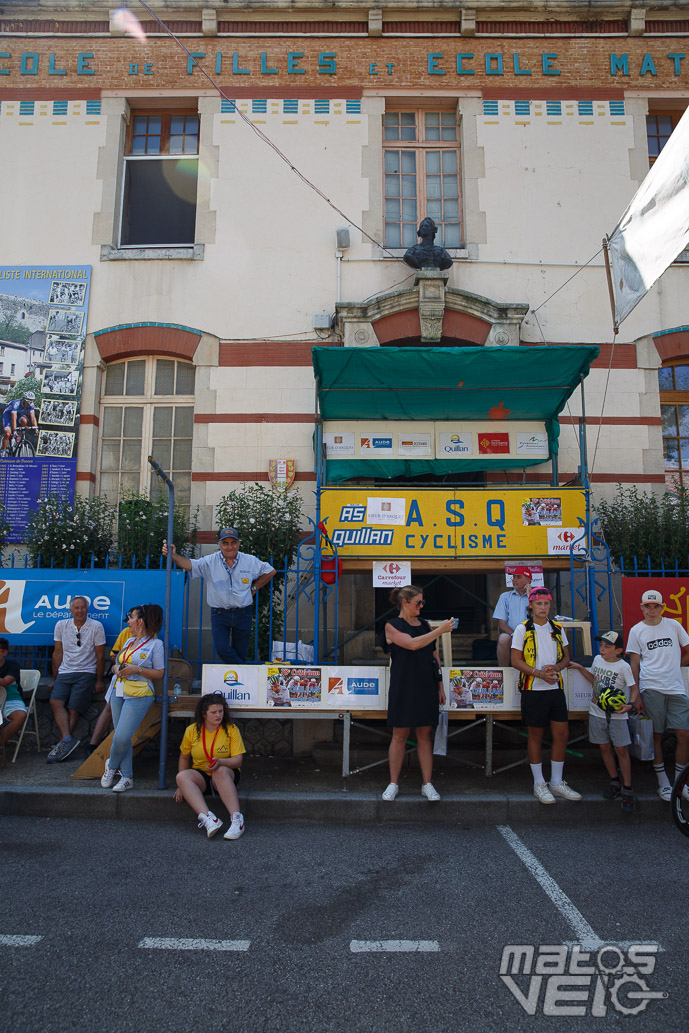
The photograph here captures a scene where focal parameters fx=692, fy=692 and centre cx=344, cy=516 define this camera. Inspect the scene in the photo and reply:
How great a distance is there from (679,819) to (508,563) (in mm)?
3071

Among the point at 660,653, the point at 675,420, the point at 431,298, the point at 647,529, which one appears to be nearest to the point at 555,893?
the point at 660,653

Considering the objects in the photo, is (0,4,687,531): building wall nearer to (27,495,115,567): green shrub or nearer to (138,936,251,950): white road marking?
(27,495,115,567): green shrub

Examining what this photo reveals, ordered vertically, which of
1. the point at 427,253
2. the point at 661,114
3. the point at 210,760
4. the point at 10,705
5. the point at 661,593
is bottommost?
the point at 210,760

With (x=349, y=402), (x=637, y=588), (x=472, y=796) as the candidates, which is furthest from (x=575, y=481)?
(x=472, y=796)

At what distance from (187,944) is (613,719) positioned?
154 inches

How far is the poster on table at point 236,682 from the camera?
6.29 m

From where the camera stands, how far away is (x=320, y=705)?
6.31 metres

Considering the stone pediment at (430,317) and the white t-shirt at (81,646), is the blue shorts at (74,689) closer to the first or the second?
the white t-shirt at (81,646)

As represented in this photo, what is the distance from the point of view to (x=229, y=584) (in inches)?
275

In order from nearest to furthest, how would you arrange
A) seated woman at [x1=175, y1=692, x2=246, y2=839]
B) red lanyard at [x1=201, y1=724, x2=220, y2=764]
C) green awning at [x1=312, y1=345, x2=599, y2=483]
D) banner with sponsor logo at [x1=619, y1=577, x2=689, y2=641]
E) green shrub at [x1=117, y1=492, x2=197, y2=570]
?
seated woman at [x1=175, y1=692, x2=246, y2=839], red lanyard at [x1=201, y1=724, x2=220, y2=764], banner with sponsor logo at [x1=619, y1=577, x2=689, y2=641], green awning at [x1=312, y1=345, x2=599, y2=483], green shrub at [x1=117, y1=492, x2=197, y2=570]

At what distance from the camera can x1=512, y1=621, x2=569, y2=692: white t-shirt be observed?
594 centimetres

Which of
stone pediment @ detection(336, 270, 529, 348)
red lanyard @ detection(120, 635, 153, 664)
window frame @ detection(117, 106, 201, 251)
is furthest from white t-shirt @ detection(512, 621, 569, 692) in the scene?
window frame @ detection(117, 106, 201, 251)

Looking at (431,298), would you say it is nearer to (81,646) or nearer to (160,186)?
(160,186)

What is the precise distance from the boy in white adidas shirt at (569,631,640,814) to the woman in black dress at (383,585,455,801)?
1.37 metres
